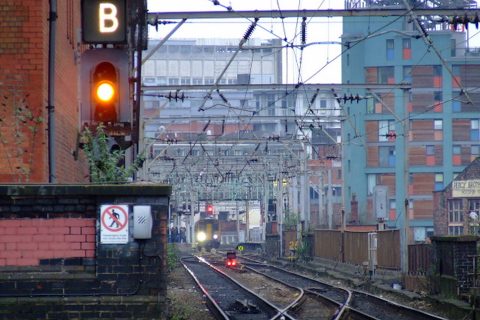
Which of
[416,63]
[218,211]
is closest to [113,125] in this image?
[416,63]

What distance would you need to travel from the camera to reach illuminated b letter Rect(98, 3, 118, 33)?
36.4ft

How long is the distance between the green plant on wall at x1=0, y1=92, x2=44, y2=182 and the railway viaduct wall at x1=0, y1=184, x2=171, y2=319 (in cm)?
337

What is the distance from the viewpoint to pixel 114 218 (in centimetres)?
1162

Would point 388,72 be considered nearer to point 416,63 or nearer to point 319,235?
point 416,63

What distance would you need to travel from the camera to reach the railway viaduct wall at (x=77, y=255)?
11484mm

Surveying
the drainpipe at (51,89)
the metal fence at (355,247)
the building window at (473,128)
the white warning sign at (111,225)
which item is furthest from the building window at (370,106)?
the white warning sign at (111,225)

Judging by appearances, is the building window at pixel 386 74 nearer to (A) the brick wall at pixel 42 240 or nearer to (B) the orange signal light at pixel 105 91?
(A) the brick wall at pixel 42 240

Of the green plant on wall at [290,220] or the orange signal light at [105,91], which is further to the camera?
the green plant on wall at [290,220]

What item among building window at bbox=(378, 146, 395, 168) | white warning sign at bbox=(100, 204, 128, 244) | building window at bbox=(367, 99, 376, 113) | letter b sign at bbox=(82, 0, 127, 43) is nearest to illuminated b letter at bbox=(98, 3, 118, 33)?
letter b sign at bbox=(82, 0, 127, 43)

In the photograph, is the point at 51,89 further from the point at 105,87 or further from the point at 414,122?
the point at 414,122

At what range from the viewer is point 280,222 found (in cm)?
5797

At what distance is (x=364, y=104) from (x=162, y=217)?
6028cm

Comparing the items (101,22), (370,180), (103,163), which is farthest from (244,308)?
(370,180)

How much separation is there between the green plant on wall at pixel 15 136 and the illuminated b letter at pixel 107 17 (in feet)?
13.0
